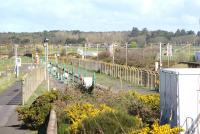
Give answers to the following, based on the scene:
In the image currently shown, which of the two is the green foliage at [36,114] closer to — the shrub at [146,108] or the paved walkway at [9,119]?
the paved walkway at [9,119]

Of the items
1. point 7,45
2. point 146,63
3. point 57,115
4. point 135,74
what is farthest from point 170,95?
point 7,45

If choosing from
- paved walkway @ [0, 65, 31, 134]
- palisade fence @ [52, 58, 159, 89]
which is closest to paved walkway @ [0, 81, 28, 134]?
paved walkway @ [0, 65, 31, 134]

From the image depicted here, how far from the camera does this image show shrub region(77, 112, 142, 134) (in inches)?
534

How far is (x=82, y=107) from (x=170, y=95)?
3.85 m

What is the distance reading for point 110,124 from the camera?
13.7 metres

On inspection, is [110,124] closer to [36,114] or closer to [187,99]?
[187,99]

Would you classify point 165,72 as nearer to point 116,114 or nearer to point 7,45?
point 116,114

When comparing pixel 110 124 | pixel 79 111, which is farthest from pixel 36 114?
pixel 110 124

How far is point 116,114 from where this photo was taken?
14297 mm

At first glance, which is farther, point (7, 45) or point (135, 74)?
point (7, 45)

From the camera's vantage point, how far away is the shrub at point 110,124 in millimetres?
13570

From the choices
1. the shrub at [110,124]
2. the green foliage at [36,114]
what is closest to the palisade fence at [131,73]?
the green foliage at [36,114]

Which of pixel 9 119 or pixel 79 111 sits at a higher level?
pixel 79 111

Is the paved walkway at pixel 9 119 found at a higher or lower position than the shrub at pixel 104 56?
lower
